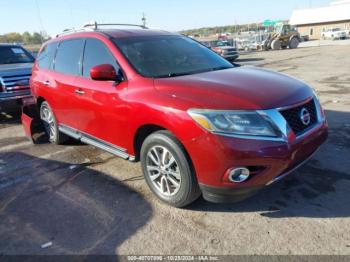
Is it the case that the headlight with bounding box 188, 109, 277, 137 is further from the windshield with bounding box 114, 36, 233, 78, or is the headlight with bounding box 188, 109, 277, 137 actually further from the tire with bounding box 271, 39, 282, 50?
the tire with bounding box 271, 39, 282, 50

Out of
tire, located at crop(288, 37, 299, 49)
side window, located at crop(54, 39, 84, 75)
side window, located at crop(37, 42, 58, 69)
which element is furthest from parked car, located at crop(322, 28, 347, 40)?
side window, located at crop(54, 39, 84, 75)

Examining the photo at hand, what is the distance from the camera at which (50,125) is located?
617 cm

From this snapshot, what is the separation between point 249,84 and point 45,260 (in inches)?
99.7

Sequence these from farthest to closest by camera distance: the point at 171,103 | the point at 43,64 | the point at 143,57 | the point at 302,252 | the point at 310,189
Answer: the point at 43,64 < the point at 143,57 < the point at 310,189 < the point at 171,103 < the point at 302,252

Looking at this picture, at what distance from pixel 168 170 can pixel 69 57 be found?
8.89 feet

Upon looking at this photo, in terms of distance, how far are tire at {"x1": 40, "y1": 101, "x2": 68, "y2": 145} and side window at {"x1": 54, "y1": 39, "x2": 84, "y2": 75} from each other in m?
0.89

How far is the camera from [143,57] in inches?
164

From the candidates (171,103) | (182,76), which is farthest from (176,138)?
(182,76)

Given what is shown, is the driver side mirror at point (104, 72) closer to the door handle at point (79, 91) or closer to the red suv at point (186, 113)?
the red suv at point (186, 113)

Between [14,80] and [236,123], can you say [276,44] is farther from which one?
[236,123]

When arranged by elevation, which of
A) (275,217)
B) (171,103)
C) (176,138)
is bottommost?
(275,217)

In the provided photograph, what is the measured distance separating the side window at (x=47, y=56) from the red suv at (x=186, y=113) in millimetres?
777

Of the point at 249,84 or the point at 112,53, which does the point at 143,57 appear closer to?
the point at 112,53

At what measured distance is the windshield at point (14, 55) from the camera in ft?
31.3
